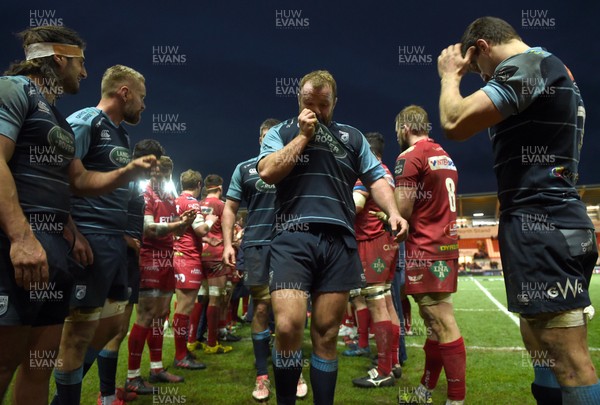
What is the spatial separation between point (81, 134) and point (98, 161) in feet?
0.78

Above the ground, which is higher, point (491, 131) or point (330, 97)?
point (330, 97)

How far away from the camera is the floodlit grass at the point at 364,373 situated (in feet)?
13.6

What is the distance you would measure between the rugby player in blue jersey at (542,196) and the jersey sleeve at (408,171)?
1.37m

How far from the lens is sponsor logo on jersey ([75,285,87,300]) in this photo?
296cm

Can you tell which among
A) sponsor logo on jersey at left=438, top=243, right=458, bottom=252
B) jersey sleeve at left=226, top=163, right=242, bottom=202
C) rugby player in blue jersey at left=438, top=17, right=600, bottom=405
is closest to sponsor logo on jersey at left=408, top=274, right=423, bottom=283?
sponsor logo on jersey at left=438, top=243, right=458, bottom=252

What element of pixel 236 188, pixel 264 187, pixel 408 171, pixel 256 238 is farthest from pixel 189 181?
pixel 408 171

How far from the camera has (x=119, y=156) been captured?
3.31 metres

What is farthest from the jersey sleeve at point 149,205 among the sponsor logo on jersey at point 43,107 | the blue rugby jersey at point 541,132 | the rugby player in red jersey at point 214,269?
the blue rugby jersey at point 541,132

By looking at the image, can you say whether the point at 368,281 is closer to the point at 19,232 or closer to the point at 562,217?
the point at 562,217

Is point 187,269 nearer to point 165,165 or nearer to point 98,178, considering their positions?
point 165,165

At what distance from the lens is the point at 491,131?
255 cm

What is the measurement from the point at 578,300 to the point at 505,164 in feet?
2.62

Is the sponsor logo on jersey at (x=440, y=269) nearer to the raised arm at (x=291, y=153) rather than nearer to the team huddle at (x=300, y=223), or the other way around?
the team huddle at (x=300, y=223)

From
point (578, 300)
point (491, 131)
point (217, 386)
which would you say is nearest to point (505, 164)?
point (491, 131)
